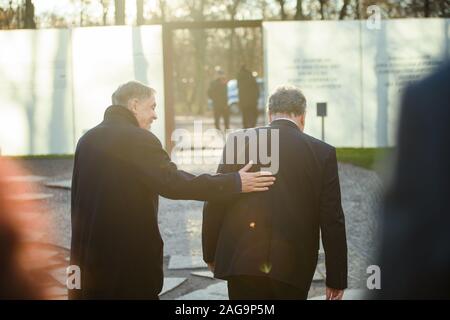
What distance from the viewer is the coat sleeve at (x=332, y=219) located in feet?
13.1

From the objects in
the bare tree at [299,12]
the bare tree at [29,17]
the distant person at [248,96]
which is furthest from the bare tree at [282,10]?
the bare tree at [29,17]

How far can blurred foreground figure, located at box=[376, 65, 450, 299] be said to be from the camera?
1.50 meters

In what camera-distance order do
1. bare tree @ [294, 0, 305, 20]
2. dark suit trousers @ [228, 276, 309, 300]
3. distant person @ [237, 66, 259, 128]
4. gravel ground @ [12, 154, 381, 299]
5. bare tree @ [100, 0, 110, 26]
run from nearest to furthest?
dark suit trousers @ [228, 276, 309, 300]
gravel ground @ [12, 154, 381, 299]
bare tree @ [100, 0, 110, 26]
bare tree @ [294, 0, 305, 20]
distant person @ [237, 66, 259, 128]

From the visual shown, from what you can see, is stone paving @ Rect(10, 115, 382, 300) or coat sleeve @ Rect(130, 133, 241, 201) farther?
stone paving @ Rect(10, 115, 382, 300)

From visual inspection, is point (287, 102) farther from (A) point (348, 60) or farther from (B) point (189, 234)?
(A) point (348, 60)

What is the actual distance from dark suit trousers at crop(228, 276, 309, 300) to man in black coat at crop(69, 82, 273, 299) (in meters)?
0.45

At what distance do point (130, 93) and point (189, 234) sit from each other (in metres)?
4.83

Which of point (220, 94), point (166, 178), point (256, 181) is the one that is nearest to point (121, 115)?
point (166, 178)

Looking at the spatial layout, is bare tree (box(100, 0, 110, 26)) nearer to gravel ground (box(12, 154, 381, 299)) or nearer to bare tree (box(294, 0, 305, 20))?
gravel ground (box(12, 154, 381, 299))

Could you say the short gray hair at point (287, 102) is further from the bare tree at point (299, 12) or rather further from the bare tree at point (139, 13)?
the bare tree at point (299, 12)

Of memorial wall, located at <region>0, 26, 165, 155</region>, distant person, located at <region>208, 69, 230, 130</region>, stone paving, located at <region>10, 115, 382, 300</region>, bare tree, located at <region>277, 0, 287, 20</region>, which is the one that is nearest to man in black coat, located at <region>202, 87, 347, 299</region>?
stone paving, located at <region>10, 115, 382, 300</region>

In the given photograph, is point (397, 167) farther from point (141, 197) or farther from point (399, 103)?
point (141, 197)

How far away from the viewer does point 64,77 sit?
15906 millimetres

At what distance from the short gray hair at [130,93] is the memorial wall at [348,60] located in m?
12.0
